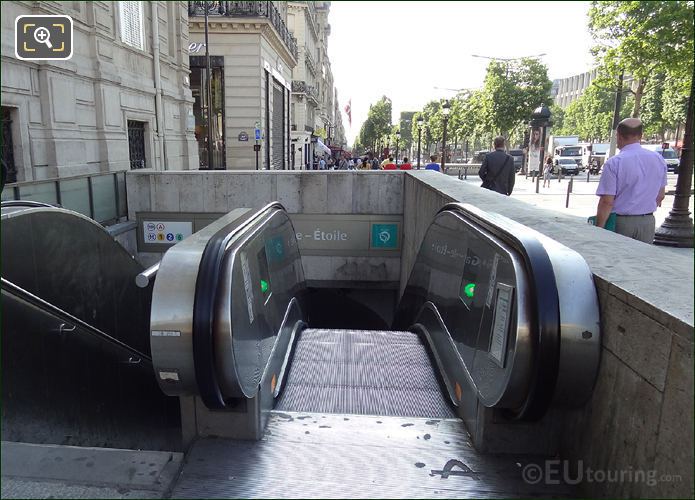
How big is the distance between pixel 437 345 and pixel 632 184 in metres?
2.20

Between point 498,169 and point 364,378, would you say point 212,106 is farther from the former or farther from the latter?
point 364,378

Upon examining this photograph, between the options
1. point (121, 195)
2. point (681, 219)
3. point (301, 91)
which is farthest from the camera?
point (301, 91)

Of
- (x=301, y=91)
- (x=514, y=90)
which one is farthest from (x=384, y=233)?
(x=301, y=91)

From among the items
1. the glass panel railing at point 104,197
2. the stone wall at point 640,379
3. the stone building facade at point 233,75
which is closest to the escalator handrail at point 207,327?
the stone wall at point 640,379

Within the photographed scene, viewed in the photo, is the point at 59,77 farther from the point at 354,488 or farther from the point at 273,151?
the point at 273,151

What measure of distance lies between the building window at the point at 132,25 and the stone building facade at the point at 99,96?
0.08 feet

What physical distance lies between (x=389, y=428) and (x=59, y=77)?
955 centimetres

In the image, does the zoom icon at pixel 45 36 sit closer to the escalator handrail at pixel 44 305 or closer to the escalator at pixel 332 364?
the escalator at pixel 332 364

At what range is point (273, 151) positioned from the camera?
108 ft

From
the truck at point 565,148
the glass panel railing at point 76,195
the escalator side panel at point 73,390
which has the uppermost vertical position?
the truck at point 565,148

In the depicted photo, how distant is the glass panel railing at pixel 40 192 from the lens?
6716 millimetres

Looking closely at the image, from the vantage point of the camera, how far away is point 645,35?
9.84m

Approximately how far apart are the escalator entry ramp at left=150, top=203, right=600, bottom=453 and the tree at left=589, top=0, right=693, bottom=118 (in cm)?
617

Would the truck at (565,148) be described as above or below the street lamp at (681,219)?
above
